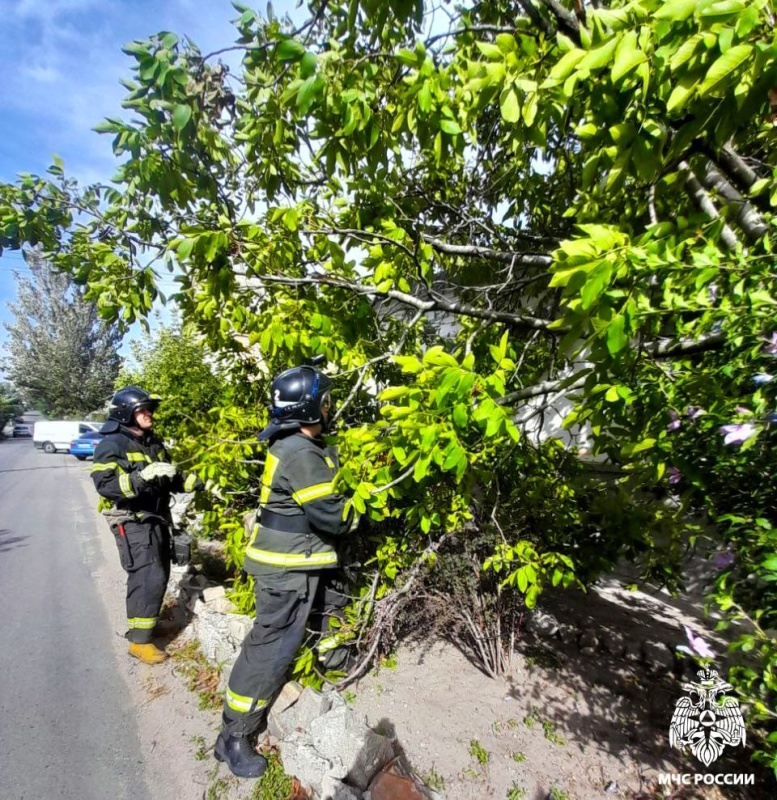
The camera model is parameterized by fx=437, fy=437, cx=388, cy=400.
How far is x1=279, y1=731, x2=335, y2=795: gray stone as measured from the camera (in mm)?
2191

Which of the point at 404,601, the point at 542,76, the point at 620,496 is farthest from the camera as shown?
the point at 404,601

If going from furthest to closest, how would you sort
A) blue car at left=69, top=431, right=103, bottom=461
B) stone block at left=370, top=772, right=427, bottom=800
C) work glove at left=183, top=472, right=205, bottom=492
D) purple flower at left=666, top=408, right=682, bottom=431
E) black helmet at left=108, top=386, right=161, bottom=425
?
blue car at left=69, top=431, right=103, bottom=461
black helmet at left=108, top=386, right=161, bottom=425
work glove at left=183, top=472, right=205, bottom=492
stone block at left=370, top=772, right=427, bottom=800
purple flower at left=666, top=408, right=682, bottom=431

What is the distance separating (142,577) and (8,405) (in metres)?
52.5

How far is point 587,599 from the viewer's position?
4605mm

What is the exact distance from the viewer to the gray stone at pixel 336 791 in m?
2.05

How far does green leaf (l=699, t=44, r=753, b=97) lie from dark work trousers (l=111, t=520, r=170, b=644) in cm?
419

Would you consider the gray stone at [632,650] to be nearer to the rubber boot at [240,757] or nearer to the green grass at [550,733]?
the green grass at [550,733]

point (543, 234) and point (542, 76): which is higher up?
point (543, 234)

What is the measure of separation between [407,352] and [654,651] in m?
3.19

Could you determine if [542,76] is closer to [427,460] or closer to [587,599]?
[427,460]

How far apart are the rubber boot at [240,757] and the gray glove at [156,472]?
1.86 m

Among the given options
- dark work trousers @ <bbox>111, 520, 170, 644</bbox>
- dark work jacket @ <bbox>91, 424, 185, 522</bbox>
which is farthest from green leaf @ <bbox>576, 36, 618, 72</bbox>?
dark work trousers @ <bbox>111, 520, 170, 644</bbox>

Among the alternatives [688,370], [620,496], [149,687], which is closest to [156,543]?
[149,687]

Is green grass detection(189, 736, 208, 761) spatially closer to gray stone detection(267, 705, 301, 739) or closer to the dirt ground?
gray stone detection(267, 705, 301, 739)
